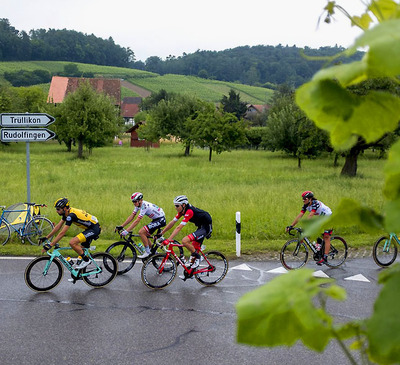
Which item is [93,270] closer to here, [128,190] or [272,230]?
[272,230]

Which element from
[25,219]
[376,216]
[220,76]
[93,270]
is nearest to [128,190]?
[25,219]

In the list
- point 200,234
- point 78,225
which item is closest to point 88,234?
point 78,225

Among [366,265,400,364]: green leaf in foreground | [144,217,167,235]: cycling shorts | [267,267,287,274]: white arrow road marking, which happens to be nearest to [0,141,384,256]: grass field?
[267,267,287,274]: white arrow road marking

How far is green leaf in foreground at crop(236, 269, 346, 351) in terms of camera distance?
53cm

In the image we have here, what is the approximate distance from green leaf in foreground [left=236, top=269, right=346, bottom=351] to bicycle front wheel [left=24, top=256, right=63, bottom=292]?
28.2 ft

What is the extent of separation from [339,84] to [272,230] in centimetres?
1242

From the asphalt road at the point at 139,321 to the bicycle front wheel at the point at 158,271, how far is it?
0.17 m

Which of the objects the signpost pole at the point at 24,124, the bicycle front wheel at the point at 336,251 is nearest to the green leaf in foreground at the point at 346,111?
the bicycle front wheel at the point at 336,251

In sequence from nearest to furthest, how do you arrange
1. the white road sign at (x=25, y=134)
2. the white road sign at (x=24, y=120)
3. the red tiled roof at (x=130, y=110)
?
the white road sign at (x=25, y=134) → the white road sign at (x=24, y=120) → the red tiled roof at (x=130, y=110)

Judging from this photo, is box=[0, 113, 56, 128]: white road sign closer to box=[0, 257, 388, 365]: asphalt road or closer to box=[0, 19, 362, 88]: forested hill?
box=[0, 257, 388, 365]: asphalt road

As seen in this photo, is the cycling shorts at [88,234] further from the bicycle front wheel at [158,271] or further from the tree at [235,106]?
the tree at [235,106]

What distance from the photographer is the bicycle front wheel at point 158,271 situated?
8.81 meters

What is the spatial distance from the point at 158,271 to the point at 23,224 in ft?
16.4

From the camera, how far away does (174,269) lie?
9.01 m
